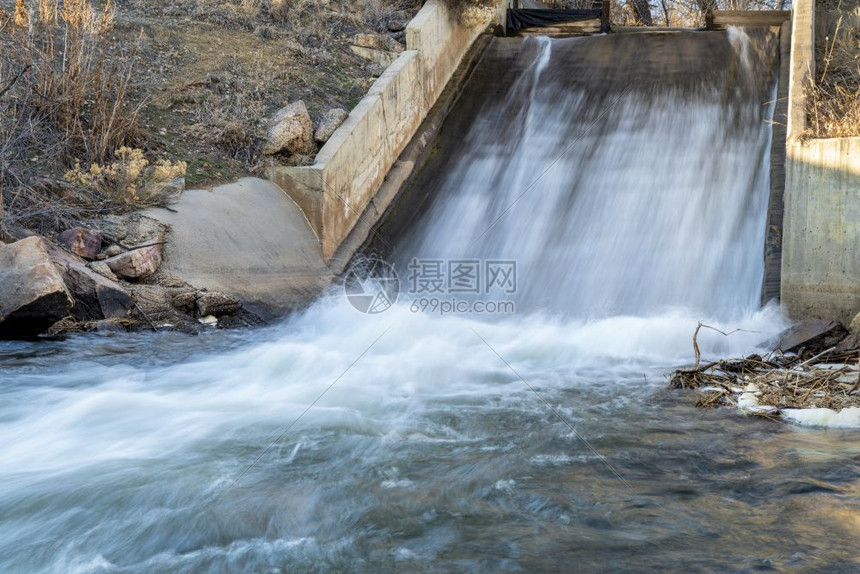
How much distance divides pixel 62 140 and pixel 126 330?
9.09 ft

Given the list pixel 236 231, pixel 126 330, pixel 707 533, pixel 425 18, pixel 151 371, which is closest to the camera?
pixel 707 533

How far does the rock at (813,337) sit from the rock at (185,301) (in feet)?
17.3

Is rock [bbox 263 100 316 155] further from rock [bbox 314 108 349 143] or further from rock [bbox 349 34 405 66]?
rock [bbox 349 34 405 66]

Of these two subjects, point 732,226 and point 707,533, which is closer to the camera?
point 707,533

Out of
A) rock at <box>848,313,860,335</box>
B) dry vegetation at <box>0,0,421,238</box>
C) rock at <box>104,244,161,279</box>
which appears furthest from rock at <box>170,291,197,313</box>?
rock at <box>848,313,860,335</box>

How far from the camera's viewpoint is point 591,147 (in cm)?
1027

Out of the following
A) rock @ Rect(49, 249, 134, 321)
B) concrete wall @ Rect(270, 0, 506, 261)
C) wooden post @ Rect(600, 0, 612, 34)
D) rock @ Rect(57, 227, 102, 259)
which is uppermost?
wooden post @ Rect(600, 0, 612, 34)

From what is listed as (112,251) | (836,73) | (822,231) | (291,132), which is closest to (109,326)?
(112,251)

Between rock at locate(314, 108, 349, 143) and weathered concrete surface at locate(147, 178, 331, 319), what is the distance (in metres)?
0.97

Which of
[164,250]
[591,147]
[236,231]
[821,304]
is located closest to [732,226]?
[821,304]

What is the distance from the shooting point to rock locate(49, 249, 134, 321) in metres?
6.80

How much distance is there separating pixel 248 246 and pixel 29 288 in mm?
2360

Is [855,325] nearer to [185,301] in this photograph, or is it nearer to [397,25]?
[185,301]

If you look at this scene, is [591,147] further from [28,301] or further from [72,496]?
[72,496]
